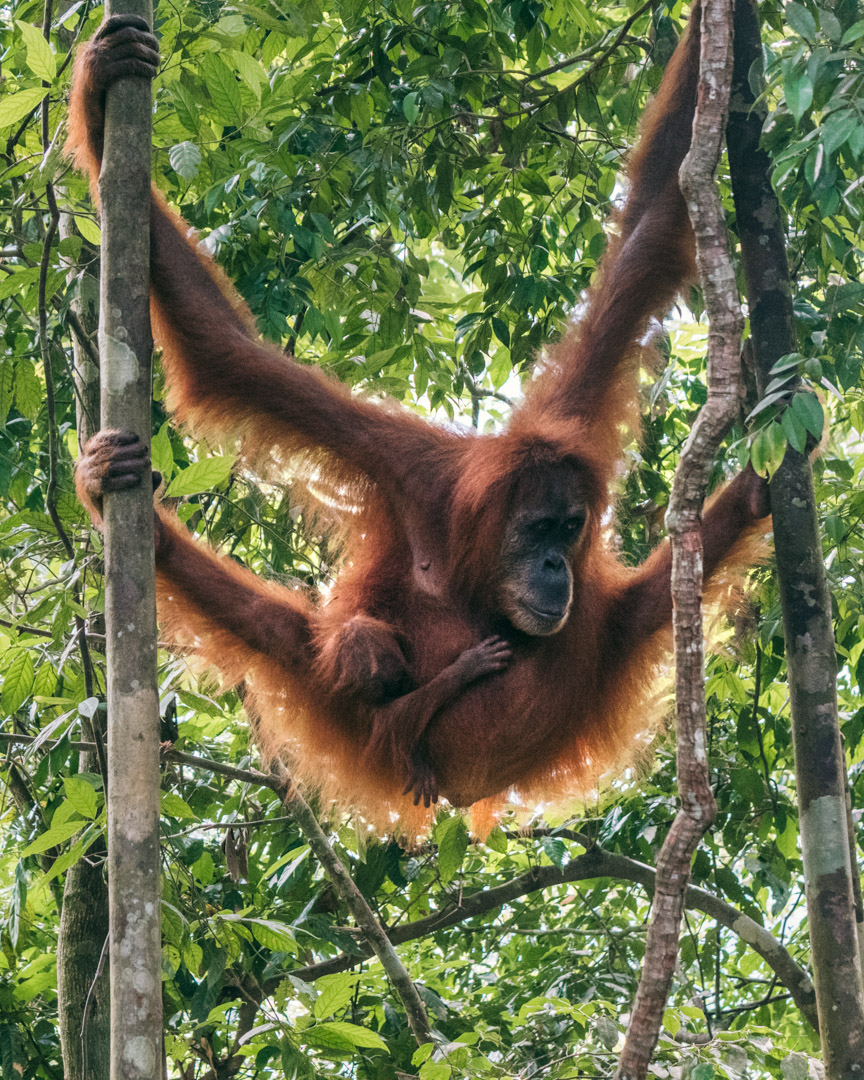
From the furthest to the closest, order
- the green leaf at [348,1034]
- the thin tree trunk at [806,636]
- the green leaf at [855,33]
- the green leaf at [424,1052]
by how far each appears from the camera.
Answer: the green leaf at [424,1052], the green leaf at [348,1034], the thin tree trunk at [806,636], the green leaf at [855,33]

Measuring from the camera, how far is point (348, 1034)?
3.14m

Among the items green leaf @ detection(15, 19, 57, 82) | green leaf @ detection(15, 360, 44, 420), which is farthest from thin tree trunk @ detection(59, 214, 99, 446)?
green leaf @ detection(15, 19, 57, 82)

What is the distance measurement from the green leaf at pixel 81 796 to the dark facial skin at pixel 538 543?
57.4 inches

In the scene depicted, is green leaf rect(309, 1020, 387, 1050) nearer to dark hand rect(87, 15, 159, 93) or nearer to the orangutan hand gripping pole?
the orangutan hand gripping pole

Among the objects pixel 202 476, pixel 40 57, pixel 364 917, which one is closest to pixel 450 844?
pixel 364 917

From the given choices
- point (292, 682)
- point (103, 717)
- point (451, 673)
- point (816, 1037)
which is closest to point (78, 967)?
point (103, 717)

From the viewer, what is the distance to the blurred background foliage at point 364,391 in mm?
3359

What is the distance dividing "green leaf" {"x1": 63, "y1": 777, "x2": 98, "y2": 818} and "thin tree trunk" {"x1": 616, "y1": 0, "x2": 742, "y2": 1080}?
4.53ft

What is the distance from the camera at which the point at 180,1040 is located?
3910mm

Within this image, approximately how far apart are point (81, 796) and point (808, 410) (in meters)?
1.95

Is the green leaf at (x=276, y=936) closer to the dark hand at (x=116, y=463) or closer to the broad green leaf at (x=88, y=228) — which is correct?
the dark hand at (x=116, y=463)

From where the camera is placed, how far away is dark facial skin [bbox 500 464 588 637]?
11.9 feet

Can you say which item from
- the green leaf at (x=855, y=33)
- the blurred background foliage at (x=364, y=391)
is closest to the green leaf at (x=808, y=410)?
the blurred background foliage at (x=364, y=391)

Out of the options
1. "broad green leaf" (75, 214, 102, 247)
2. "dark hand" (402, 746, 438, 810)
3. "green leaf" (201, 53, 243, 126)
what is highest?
"green leaf" (201, 53, 243, 126)
